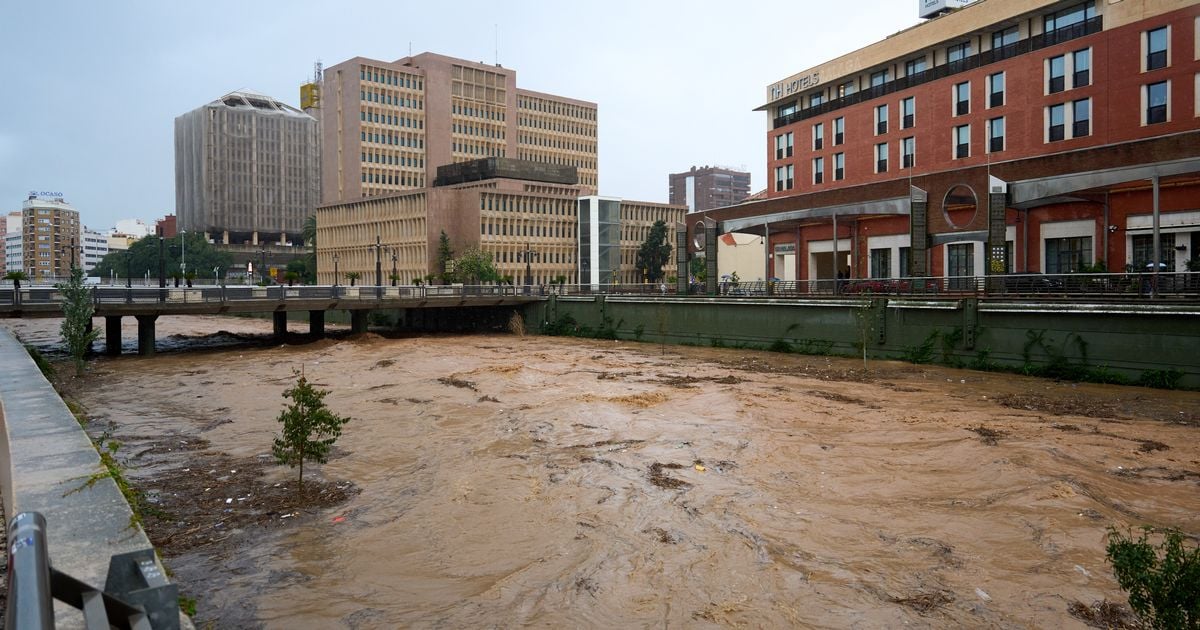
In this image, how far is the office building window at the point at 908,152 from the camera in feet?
183

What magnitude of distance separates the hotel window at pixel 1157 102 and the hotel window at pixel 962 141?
432 inches

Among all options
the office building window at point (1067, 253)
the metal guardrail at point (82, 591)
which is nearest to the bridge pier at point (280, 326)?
the office building window at point (1067, 253)

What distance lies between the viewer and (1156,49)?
4144 centimetres

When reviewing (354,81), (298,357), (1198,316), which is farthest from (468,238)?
(1198,316)

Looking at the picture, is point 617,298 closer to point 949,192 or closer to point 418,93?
point 949,192

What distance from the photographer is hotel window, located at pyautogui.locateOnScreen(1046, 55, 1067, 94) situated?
1818 inches

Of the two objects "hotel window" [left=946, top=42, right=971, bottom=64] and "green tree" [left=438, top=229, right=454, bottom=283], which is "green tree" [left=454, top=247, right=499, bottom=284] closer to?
"green tree" [left=438, top=229, right=454, bottom=283]

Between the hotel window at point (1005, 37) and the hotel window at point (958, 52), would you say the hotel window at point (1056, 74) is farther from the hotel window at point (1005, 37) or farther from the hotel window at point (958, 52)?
the hotel window at point (958, 52)

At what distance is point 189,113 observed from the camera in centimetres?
16725

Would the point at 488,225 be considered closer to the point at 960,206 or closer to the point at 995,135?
the point at 995,135

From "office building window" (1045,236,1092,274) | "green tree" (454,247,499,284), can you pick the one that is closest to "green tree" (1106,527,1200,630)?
"office building window" (1045,236,1092,274)

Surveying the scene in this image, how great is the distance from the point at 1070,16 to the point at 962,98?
25.6 ft

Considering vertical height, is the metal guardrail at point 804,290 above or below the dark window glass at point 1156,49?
below

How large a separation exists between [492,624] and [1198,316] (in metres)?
28.6
